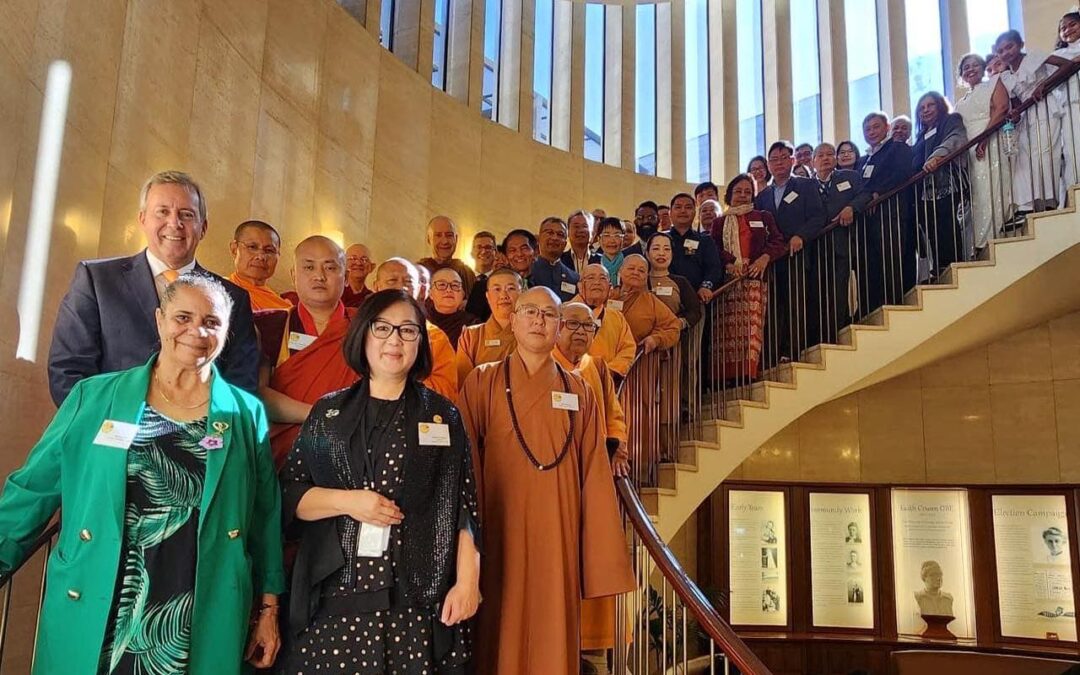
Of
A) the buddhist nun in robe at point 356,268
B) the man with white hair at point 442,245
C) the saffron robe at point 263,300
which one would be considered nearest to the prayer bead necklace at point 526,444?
the saffron robe at point 263,300

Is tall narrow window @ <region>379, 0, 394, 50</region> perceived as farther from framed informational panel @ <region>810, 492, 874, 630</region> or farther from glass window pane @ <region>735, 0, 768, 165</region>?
framed informational panel @ <region>810, 492, 874, 630</region>

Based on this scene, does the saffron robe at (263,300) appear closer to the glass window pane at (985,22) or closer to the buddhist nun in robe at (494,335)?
the buddhist nun in robe at (494,335)

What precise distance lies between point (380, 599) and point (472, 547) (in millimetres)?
277

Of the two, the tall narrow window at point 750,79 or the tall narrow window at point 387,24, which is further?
the tall narrow window at point 750,79

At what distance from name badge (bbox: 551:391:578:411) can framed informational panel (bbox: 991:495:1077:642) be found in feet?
21.1

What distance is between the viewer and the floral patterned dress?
195cm

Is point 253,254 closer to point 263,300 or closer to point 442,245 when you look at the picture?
point 263,300

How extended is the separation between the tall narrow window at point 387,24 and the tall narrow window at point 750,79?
194 inches

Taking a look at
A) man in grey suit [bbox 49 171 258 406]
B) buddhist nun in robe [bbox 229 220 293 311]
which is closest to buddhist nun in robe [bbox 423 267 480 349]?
buddhist nun in robe [bbox 229 220 293 311]

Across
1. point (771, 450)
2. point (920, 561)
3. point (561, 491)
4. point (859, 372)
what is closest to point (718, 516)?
point (771, 450)

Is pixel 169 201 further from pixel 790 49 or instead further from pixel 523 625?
pixel 790 49

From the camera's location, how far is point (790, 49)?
432 inches

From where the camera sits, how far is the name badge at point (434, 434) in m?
2.27

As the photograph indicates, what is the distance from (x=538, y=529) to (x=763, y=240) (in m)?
4.03
